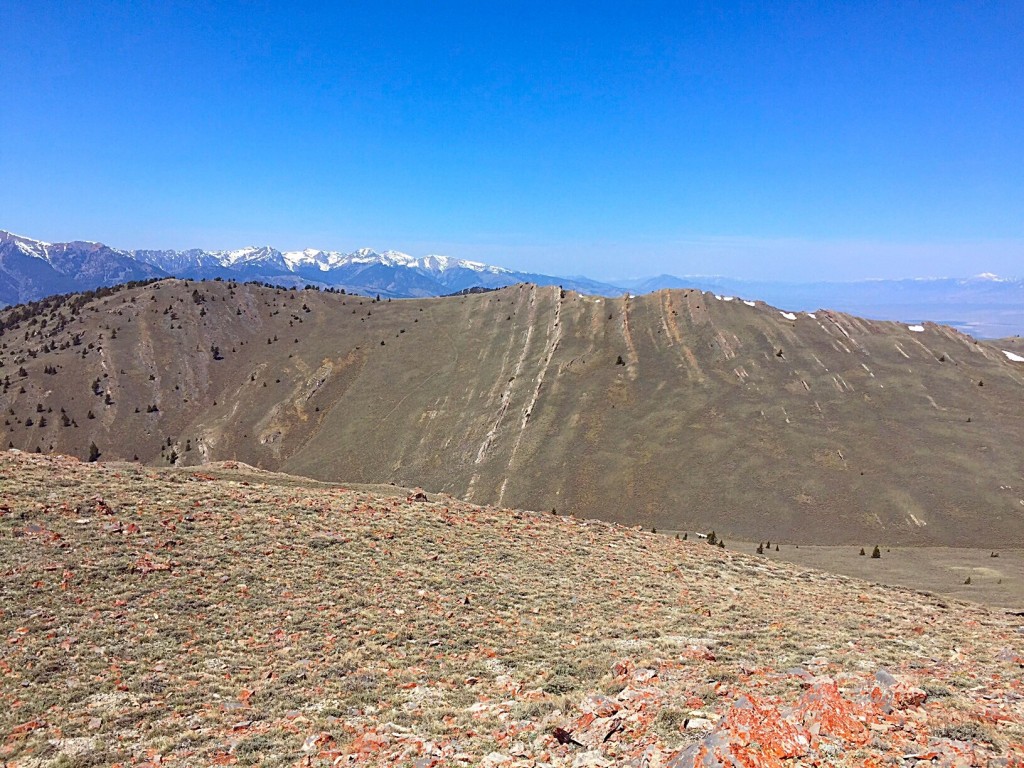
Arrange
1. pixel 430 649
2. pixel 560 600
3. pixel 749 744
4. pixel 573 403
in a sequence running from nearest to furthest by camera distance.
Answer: pixel 749 744
pixel 430 649
pixel 560 600
pixel 573 403

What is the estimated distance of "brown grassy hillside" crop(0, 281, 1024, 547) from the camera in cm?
5716

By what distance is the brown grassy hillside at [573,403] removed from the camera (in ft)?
188

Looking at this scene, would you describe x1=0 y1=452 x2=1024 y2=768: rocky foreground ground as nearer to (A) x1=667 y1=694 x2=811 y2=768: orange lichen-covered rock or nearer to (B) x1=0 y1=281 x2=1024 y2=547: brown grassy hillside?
(A) x1=667 y1=694 x2=811 y2=768: orange lichen-covered rock

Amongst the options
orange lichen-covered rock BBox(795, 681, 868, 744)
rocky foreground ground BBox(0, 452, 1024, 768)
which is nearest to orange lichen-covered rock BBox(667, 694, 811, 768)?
rocky foreground ground BBox(0, 452, 1024, 768)

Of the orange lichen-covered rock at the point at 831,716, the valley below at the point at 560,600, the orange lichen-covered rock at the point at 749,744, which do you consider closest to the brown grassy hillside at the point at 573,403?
the valley below at the point at 560,600

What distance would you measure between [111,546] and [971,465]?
74197mm

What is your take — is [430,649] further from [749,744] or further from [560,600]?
[749,744]

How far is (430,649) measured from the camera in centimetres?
1571

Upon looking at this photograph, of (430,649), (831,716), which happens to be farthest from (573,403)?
(831,716)

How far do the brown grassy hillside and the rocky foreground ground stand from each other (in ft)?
117

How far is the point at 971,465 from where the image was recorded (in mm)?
56781

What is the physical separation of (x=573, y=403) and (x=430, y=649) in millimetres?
65660

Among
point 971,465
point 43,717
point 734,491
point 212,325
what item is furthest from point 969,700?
point 212,325

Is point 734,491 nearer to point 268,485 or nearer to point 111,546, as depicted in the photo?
point 268,485
